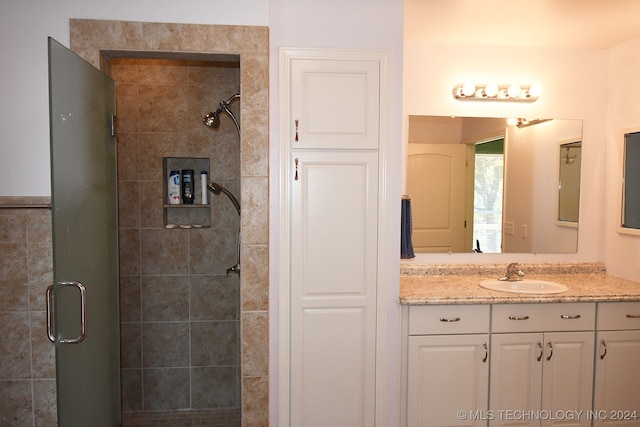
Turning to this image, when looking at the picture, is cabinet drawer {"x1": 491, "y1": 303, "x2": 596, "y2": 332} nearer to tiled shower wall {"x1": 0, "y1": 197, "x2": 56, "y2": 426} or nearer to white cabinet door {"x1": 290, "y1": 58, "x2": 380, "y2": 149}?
white cabinet door {"x1": 290, "y1": 58, "x2": 380, "y2": 149}

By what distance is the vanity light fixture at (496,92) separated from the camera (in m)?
2.75

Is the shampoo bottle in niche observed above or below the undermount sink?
above

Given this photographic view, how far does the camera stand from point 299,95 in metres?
2.13

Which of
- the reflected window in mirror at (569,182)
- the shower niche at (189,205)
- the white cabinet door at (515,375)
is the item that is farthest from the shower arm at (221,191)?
the reflected window in mirror at (569,182)

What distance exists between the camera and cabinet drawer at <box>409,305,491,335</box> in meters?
2.23

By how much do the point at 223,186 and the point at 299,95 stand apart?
3.54ft

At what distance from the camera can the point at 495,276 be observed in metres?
2.83

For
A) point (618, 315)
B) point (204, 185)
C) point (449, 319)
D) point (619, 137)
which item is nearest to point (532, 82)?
point (619, 137)

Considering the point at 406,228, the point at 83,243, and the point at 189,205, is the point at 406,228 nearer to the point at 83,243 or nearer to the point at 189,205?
the point at 189,205

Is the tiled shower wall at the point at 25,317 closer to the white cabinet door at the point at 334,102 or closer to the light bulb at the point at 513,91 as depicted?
the white cabinet door at the point at 334,102

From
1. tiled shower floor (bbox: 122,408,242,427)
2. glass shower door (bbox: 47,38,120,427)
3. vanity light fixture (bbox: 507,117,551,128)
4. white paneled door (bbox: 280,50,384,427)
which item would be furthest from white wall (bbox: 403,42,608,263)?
glass shower door (bbox: 47,38,120,427)

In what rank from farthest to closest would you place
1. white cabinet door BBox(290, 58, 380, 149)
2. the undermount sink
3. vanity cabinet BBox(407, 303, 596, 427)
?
the undermount sink → vanity cabinet BBox(407, 303, 596, 427) → white cabinet door BBox(290, 58, 380, 149)

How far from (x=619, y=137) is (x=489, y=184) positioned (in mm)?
929

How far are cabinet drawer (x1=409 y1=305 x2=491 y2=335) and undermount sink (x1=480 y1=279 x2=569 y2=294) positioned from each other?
294mm
